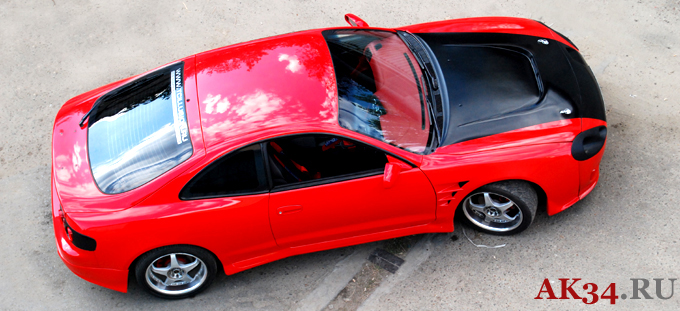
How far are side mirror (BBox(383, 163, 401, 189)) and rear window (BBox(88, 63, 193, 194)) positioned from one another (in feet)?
4.65

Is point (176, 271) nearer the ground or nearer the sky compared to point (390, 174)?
nearer the ground

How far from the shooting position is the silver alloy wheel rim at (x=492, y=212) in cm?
457

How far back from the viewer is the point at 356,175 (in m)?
4.16

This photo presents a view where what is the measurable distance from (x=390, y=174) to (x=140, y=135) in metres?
1.91

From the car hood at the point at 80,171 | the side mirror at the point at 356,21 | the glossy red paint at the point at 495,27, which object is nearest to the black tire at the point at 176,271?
the car hood at the point at 80,171

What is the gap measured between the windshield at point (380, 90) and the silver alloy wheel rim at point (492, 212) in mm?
737

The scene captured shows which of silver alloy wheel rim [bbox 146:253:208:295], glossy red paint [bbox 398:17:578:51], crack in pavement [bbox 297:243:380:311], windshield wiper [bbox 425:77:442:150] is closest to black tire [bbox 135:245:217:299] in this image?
silver alloy wheel rim [bbox 146:253:208:295]

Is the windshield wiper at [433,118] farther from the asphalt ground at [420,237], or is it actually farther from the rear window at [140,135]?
the rear window at [140,135]

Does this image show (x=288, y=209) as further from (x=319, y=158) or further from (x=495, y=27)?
(x=495, y=27)

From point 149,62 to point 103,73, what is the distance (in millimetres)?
554

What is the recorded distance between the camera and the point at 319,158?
419 cm

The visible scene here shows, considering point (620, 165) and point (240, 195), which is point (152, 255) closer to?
point (240, 195)

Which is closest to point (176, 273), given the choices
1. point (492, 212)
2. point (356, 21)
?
point (492, 212)

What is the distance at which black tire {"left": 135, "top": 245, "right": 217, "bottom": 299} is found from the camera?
427 cm
